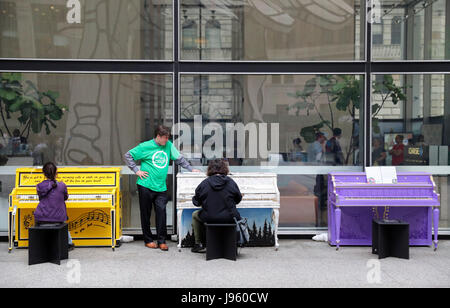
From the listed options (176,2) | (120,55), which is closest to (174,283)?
(120,55)

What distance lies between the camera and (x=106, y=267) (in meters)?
6.54

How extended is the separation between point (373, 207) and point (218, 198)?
8.58 ft

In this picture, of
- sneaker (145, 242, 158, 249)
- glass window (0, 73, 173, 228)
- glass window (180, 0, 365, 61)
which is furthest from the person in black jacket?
glass window (180, 0, 365, 61)

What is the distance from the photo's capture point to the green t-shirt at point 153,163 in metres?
7.67

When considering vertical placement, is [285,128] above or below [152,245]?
above

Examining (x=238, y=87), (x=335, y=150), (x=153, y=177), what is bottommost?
(x=153, y=177)

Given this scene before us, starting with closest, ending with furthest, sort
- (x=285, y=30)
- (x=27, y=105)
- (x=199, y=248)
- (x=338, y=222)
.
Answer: (x=199, y=248), (x=338, y=222), (x=27, y=105), (x=285, y=30)

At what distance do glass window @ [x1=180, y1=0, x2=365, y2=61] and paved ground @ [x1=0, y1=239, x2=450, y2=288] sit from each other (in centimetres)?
318

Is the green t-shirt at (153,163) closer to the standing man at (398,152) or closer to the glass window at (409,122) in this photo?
the glass window at (409,122)

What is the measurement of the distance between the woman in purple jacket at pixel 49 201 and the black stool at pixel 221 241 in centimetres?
205

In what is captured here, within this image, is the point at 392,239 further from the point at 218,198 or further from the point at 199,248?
the point at 199,248

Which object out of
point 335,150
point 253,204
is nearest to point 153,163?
point 253,204

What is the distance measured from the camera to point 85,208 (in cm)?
768

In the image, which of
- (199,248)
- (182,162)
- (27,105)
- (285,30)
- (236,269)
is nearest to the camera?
(236,269)
